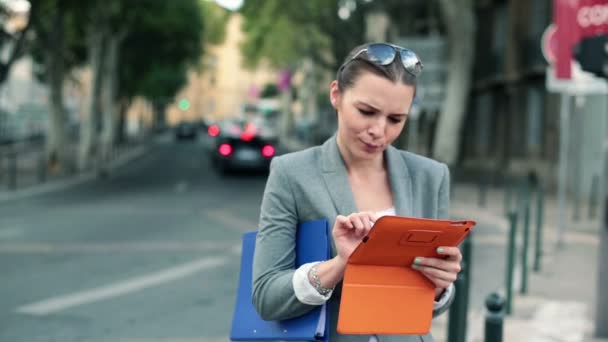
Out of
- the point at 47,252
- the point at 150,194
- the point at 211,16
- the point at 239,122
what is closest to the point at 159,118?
the point at 211,16

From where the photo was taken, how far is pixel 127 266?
9.77 meters

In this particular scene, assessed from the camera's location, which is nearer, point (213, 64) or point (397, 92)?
point (397, 92)

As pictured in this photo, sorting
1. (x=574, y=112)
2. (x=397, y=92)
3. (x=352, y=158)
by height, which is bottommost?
(x=574, y=112)

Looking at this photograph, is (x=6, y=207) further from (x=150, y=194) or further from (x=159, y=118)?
(x=159, y=118)

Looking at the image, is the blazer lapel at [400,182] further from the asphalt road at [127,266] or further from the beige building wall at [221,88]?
the beige building wall at [221,88]

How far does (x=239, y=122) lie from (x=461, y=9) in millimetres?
7489

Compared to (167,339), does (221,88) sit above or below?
below

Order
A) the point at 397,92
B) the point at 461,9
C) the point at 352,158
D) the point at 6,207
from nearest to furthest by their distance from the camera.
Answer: the point at 397,92, the point at 352,158, the point at 6,207, the point at 461,9

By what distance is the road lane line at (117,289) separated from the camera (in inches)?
296

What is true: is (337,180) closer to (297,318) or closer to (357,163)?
(357,163)

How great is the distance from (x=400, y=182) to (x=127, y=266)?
778 centimetres

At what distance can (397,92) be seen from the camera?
87.4 inches

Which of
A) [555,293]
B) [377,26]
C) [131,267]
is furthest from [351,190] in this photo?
[377,26]

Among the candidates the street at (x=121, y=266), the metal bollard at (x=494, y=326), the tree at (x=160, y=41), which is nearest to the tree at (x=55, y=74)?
the tree at (x=160, y=41)
